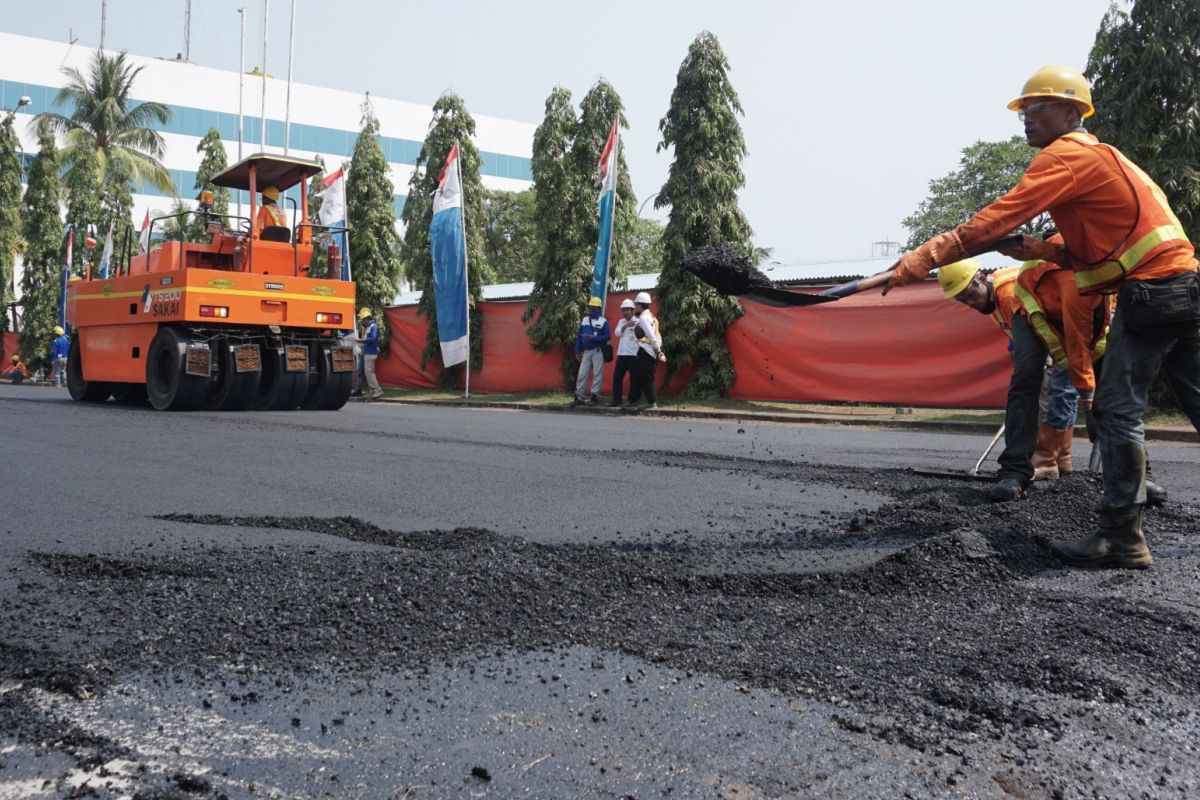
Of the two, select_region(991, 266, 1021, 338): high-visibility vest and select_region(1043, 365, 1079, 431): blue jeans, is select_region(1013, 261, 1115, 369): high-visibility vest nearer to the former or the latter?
select_region(991, 266, 1021, 338): high-visibility vest

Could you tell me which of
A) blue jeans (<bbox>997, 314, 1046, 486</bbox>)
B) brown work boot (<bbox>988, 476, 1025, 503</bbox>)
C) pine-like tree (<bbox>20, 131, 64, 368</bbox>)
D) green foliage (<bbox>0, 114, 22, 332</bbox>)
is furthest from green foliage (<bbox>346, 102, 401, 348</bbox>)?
brown work boot (<bbox>988, 476, 1025, 503</bbox>)

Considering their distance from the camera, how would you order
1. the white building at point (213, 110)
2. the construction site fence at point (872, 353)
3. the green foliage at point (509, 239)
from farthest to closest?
1. the green foliage at point (509, 239)
2. the white building at point (213, 110)
3. the construction site fence at point (872, 353)

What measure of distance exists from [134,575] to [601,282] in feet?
44.3

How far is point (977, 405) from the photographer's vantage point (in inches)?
529

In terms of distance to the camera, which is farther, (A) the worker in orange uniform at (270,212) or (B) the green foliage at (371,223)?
(B) the green foliage at (371,223)

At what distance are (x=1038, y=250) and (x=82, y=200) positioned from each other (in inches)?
1372

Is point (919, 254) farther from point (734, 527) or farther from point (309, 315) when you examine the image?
point (309, 315)

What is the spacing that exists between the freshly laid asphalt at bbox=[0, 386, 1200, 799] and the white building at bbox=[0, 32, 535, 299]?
45351 millimetres

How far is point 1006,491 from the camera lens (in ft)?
18.2

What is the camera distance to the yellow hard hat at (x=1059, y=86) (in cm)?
422

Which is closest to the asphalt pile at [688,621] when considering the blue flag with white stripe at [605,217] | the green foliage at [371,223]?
the blue flag with white stripe at [605,217]

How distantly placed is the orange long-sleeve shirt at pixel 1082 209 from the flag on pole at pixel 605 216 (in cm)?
1274

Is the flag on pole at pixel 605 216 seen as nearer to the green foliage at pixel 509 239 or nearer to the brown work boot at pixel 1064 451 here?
the brown work boot at pixel 1064 451

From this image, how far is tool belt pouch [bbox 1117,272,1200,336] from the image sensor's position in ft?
13.0
